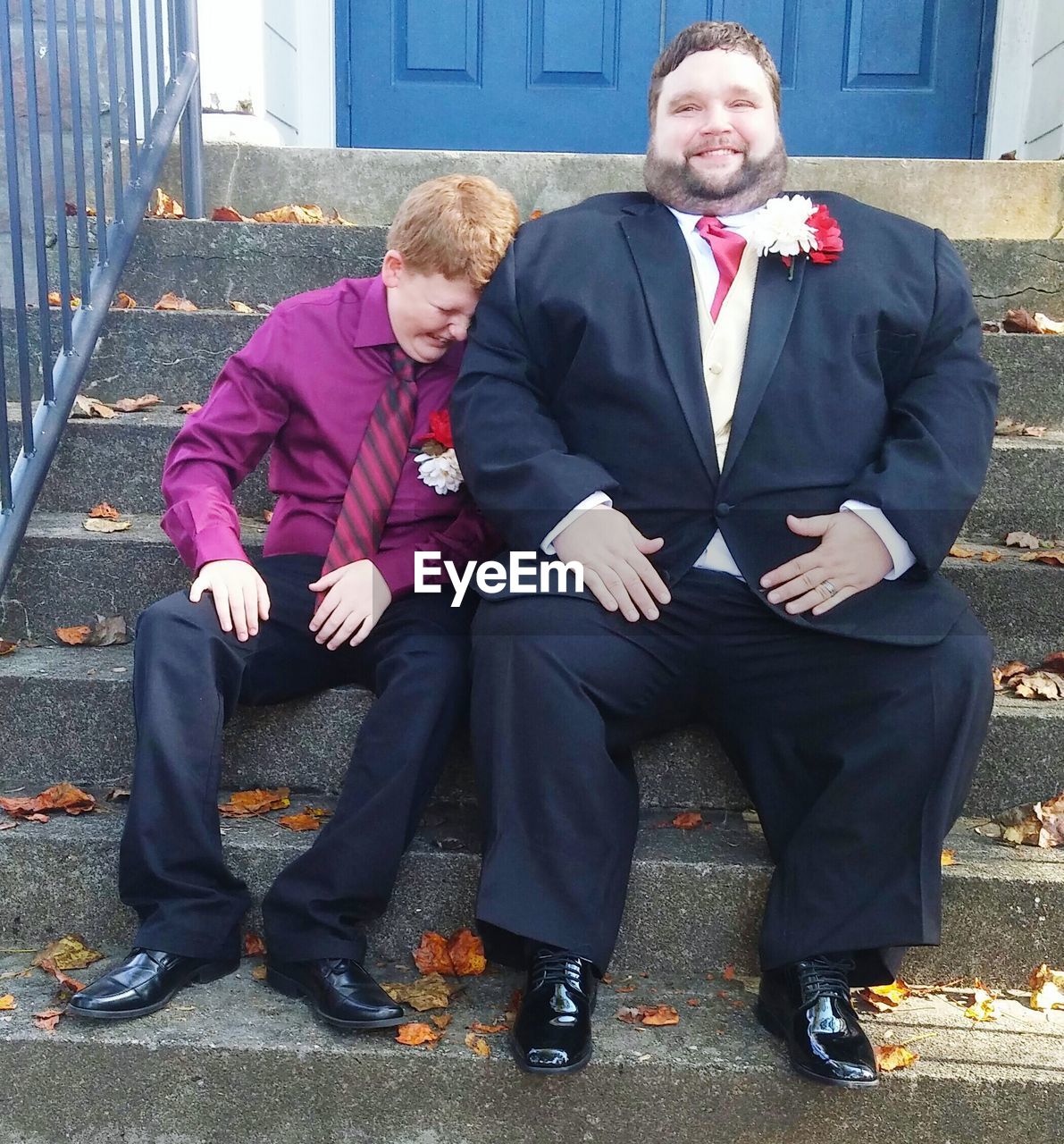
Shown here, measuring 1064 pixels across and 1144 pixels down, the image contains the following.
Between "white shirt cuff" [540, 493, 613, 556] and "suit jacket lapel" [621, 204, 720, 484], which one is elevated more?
"suit jacket lapel" [621, 204, 720, 484]

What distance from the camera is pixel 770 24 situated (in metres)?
4.11

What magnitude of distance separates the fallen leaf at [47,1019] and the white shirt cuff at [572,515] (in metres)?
0.97

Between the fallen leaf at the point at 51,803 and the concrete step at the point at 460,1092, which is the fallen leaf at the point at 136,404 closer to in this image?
the fallen leaf at the point at 51,803

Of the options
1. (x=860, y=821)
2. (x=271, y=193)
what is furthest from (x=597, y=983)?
(x=271, y=193)

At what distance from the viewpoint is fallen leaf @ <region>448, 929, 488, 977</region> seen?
188 cm

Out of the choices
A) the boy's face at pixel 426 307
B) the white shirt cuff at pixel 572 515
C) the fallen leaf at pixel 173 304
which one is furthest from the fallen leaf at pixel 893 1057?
the fallen leaf at pixel 173 304


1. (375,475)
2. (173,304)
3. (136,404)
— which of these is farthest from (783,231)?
(173,304)

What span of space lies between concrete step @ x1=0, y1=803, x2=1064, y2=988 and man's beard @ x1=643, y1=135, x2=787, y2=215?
1.11 m

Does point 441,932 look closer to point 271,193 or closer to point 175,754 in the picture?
point 175,754

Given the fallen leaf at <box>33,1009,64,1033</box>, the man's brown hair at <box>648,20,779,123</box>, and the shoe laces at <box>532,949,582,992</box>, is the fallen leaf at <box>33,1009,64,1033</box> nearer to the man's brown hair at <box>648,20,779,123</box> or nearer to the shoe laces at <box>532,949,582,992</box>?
the shoe laces at <box>532,949,582,992</box>

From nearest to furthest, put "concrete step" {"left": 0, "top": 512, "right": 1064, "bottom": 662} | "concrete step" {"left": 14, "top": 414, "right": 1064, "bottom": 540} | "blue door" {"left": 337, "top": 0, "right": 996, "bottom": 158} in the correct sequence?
"concrete step" {"left": 0, "top": 512, "right": 1064, "bottom": 662}
"concrete step" {"left": 14, "top": 414, "right": 1064, "bottom": 540}
"blue door" {"left": 337, "top": 0, "right": 996, "bottom": 158}

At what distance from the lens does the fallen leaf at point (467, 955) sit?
1.88 m

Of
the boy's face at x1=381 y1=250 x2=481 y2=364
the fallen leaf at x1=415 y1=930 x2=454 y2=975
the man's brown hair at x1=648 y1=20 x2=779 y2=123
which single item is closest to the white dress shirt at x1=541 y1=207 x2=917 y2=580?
the man's brown hair at x1=648 y1=20 x2=779 y2=123

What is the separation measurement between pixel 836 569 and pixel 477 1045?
86 centimetres
